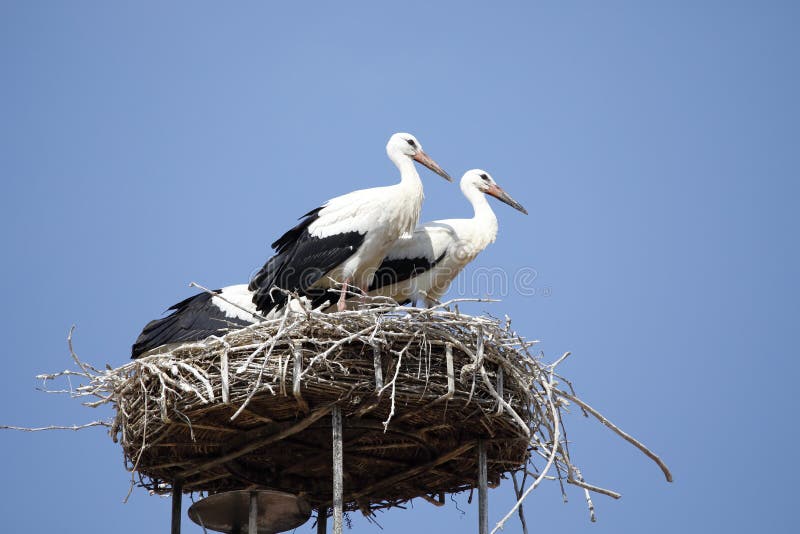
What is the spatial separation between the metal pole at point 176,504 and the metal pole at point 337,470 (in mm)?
1392

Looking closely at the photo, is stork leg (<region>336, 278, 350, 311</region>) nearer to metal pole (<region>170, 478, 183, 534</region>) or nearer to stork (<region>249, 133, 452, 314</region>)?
stork (<region>249, 133, 452, 314</region>)

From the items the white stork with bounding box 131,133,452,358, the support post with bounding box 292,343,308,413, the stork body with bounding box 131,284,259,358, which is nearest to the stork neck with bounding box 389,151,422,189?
the white stork with bounding box 131,133,452,358

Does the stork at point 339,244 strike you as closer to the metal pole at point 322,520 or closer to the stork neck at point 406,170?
the stork neck at point 406,170

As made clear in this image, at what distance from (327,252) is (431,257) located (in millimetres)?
1198

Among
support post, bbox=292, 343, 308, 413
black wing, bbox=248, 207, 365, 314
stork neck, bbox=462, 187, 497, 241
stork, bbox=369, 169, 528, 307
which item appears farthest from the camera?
stork neck, bbox=462, 187, 497, 241

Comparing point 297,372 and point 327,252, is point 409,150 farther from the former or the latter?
point 297,372

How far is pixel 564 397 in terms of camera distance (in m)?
9.12

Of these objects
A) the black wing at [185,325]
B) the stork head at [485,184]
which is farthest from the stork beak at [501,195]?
the black wing at [185,325]

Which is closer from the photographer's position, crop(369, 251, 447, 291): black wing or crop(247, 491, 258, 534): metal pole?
crop(247, 491, 258, 534): metal pole

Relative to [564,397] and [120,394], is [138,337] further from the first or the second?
[564,397]

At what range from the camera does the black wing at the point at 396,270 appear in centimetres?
1143

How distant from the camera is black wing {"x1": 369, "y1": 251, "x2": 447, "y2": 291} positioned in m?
11.4

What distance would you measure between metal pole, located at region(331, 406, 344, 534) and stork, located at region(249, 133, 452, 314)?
6.26ft

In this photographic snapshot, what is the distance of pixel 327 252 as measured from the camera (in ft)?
35.0
